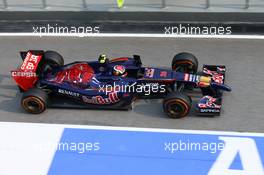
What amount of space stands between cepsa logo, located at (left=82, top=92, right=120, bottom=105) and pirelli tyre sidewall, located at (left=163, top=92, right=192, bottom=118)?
2.94 ft

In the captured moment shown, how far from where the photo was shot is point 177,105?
9.29 metres

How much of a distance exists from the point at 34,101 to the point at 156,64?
284 centimetres

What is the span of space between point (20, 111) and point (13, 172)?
67.4 inches

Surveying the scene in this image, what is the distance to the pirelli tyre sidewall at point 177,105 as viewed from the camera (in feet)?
30.2

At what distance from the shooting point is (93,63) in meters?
10.1

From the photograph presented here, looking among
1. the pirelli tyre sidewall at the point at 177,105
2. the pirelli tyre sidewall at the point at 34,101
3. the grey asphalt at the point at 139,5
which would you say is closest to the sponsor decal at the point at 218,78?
the pirelli tyre sidewall at the point at 177,105

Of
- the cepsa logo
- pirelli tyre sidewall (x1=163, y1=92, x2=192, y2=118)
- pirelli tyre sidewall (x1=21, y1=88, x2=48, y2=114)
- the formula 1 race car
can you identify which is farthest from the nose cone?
pirelli tyre sidewall (x1=21, y1=88, x2=48, y2=114)

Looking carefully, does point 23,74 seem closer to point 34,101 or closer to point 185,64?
point 34,101

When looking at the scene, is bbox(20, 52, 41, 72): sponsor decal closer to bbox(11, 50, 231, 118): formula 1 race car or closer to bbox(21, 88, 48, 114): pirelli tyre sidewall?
bbox(11, 50, 231, 118): formula 1 race car

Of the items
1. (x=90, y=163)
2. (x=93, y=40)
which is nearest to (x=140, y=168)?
(x=90, y=163)

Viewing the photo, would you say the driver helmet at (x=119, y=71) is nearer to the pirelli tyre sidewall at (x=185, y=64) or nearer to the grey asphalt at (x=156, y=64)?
the grey asphalt at (x=156, y=64)

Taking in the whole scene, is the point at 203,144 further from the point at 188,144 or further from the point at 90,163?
the point at 90,163

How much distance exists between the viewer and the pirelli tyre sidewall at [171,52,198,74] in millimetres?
10273

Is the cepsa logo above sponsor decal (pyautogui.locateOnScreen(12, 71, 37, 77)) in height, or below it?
below
